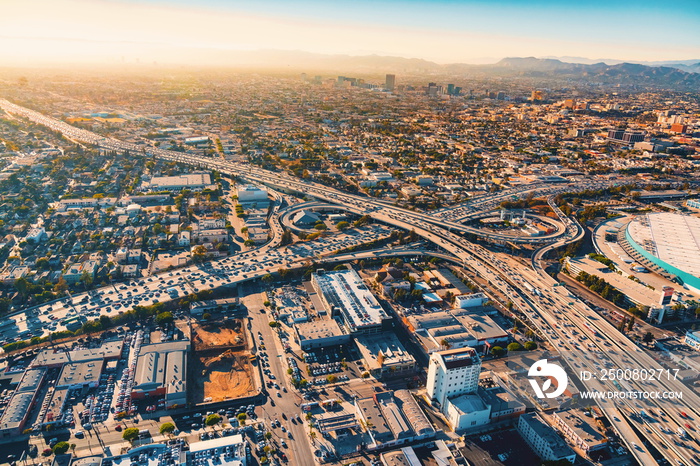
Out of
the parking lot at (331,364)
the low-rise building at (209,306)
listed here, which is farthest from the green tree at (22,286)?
the parking lot at (331,364)

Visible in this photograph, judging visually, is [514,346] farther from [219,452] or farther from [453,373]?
[219,452]

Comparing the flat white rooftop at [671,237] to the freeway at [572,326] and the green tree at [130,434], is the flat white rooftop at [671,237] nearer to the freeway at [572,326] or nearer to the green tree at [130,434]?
the freeway at [572,326]

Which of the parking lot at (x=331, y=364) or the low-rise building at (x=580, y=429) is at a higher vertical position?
the low-rise building at (x=580, y=429)

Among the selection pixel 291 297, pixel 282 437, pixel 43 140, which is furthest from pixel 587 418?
pixel 43 140

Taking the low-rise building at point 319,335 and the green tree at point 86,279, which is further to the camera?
the green tree at point 86,279

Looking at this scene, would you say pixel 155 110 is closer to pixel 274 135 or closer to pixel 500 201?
pixel 274 135

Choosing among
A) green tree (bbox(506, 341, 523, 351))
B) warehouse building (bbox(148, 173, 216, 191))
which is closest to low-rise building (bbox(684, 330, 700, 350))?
Answer: green tree (bbox(506, 341, 523, 351))

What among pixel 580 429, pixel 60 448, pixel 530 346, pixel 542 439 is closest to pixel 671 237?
pixel 530 346
